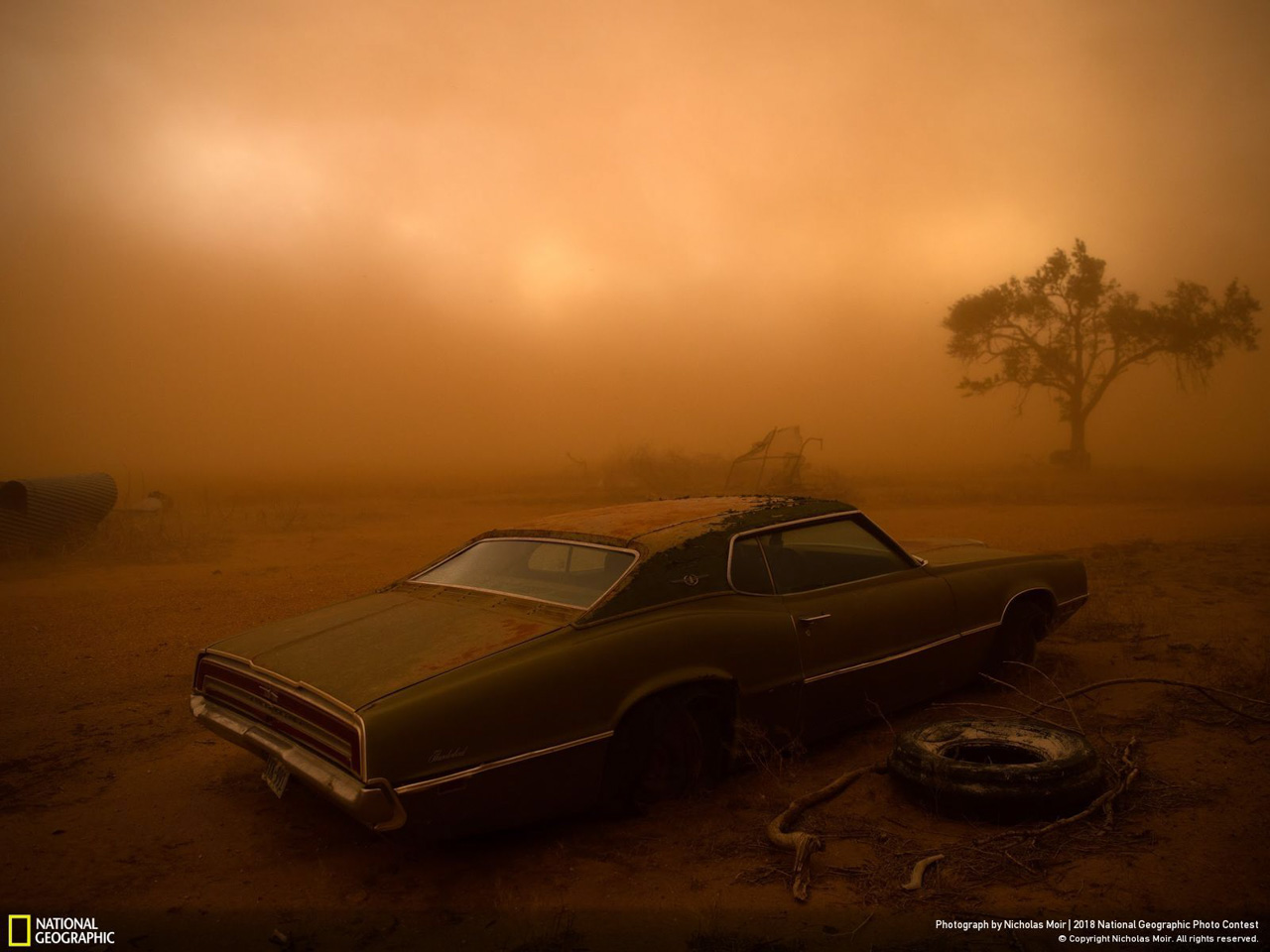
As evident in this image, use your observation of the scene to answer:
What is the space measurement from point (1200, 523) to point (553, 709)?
12253mm

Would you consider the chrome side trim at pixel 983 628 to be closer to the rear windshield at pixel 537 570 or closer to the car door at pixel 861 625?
the car door at pixel 861 625

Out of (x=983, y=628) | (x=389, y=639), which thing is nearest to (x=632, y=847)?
(x=389, y=639)

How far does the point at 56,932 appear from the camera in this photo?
2.63 m

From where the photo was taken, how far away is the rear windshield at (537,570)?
11.6ft

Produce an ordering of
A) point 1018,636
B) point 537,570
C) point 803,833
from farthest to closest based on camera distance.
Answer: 1. point 1018,636
2. point 537,570
3. point 803,833

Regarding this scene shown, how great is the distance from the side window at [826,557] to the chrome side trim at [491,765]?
1.24 m

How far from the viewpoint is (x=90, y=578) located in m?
9.32

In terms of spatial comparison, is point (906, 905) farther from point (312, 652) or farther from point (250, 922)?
point (312, 652)

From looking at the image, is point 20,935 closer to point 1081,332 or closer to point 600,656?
point 600,656

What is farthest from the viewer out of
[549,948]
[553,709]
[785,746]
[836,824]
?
[785,746]

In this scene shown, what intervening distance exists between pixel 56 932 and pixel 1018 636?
4.56m

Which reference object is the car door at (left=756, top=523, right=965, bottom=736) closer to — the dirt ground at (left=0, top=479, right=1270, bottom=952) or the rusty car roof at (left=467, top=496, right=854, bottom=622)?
the rusty car roof at (left=467, top=496, right=854, bottom=622)

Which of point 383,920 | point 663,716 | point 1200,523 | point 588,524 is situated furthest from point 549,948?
point 1200,523

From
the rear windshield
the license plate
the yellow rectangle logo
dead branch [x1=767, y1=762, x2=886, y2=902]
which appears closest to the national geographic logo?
the yellow rectangle logo
